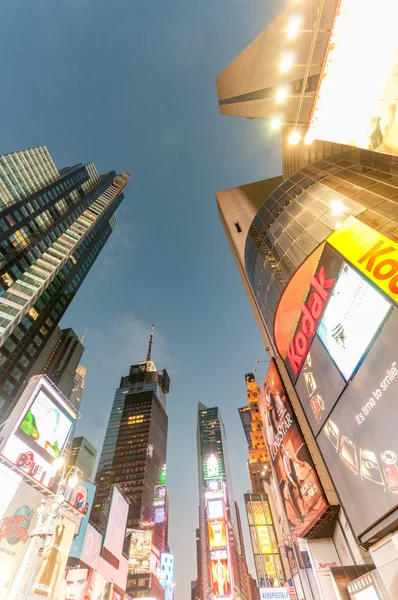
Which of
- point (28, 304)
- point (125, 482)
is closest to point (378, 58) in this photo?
point (28, 304)

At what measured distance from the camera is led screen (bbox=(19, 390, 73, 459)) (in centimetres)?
1631

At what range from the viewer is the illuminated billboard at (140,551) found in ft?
191

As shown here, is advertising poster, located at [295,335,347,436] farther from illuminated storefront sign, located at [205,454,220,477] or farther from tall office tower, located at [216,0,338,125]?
illuminated storefront sign, located at [205,454,220,477]

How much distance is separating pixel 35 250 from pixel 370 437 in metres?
94.5

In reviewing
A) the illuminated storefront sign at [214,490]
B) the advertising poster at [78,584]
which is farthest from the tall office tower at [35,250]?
the illuminated storefront sign at [214,490]

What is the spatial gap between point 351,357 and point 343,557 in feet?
45.2

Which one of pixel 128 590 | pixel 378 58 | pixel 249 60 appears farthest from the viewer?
pixel 128 590

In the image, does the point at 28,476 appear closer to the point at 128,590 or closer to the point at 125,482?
the point at 128,590

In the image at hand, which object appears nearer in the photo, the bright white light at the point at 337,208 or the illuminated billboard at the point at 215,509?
the bright white light at the point at 337,208

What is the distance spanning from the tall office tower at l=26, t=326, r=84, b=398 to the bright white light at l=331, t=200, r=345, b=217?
8771cm

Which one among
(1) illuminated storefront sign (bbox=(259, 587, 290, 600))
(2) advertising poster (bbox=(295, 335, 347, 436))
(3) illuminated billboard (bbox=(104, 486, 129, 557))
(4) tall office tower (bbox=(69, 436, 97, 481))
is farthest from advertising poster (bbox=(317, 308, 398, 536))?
(4) tall office tower (bbox=(69, 436, 97, 481))

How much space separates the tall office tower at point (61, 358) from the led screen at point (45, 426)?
73780 mm

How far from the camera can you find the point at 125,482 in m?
129

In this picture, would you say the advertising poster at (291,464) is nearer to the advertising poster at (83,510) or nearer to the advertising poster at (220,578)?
the advertising poster at (220,578)
